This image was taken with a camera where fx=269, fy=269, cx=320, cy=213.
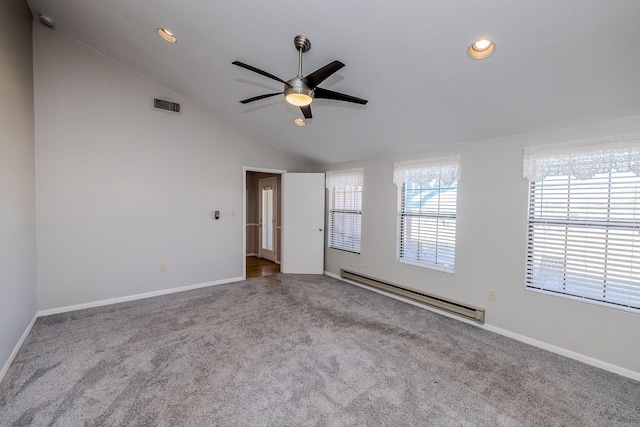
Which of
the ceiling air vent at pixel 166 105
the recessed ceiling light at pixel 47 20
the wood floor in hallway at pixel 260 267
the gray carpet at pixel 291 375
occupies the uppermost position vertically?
the recessed ceiling light at pixel 47 20

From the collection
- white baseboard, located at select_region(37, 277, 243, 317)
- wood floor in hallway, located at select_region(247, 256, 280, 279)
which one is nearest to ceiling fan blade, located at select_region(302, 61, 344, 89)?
white baseboard, located at select_region(37, 277, 243, 317)

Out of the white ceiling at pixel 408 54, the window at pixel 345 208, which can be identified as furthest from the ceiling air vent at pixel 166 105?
the window at pixel 345 208

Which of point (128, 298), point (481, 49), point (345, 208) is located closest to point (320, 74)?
point (481, 49)

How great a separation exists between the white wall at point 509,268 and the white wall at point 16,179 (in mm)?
4343

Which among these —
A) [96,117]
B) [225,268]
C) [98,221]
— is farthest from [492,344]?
[96,117]

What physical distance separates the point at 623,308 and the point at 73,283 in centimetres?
595

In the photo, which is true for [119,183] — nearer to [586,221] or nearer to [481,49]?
[481,49]

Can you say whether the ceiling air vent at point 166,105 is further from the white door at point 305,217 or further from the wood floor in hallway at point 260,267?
the wood floor in hallway at point 260,267

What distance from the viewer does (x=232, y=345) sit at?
271 centimetres

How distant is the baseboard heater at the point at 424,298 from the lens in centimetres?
324

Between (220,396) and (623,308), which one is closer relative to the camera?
(220,396)

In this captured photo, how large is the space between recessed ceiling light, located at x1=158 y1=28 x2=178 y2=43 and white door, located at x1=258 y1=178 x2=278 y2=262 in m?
3.76

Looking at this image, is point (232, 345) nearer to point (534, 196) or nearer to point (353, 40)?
point (353, 40)

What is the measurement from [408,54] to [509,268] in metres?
2.48
